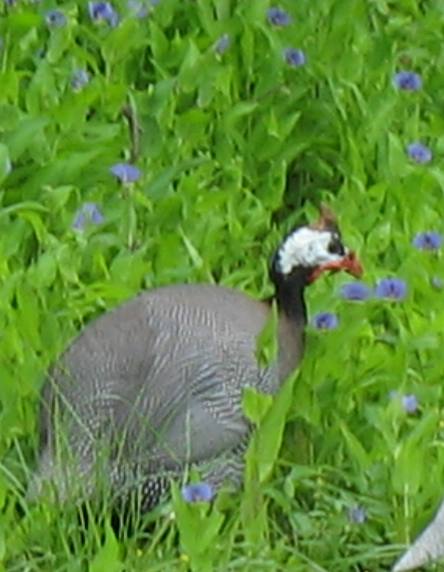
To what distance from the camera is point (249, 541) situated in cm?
449

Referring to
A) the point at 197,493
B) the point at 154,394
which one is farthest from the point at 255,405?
the point at 197,493

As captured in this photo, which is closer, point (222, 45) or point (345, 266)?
point (345, 266)

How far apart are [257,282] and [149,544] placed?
1220 mm

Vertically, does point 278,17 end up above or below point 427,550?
above

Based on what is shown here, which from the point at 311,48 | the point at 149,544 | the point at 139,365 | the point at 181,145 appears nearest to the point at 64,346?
the point at 139,365

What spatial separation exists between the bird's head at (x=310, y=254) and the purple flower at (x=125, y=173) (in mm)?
680

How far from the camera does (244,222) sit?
5781 millimetres

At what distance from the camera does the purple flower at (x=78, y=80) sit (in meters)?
5.98

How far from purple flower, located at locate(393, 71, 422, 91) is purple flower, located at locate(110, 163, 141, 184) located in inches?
37.3

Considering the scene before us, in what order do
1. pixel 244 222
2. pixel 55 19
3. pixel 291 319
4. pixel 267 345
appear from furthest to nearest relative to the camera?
1. pixel 55 19
2. pixel 244 222
3. pixel 291 319
4. pixel 267 345

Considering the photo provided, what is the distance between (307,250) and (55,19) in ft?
4.64

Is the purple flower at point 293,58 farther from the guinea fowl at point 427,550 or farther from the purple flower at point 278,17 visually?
the guinea fowl at point 427,550

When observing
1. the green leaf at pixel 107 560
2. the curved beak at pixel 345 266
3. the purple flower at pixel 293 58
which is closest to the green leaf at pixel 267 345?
the curved beak at pixel 345 266

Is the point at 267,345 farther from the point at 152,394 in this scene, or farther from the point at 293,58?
the point at 293,58
